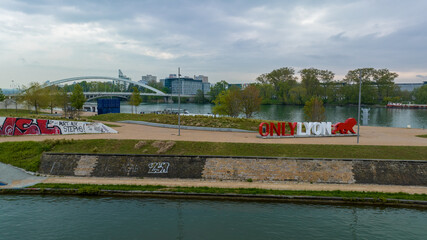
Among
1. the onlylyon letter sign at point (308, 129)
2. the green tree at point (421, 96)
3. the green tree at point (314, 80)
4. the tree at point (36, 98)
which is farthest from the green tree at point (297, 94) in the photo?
the tree at point (36, 98)

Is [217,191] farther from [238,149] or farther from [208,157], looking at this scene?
[238,149]

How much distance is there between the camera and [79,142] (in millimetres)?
30297

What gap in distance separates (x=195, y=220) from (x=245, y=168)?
7.75 meters

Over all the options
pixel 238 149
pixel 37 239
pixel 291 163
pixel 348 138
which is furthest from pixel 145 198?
pixel 348 138

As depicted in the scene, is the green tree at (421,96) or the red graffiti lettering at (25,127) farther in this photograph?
the green tree at (421,96)

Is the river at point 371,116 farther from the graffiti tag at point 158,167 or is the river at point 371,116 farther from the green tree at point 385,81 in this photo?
the graffiti tag at point 158,167

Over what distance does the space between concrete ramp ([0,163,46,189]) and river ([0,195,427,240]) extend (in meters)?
2.61

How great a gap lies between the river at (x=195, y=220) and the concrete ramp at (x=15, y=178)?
2614 millimetres

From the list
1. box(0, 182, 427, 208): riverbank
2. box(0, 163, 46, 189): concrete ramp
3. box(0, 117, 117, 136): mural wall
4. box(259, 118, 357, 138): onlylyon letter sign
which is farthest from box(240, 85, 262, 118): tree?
box(0, 163, 46, 189): concrete ramp

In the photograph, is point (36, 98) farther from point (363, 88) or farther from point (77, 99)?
point (363, 88)

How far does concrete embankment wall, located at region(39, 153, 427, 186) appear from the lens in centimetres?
2292

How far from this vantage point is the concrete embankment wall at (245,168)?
2292 centimetres

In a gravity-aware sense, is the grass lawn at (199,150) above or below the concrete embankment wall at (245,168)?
above

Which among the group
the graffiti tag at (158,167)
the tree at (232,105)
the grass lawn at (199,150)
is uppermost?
the tree at (232,105)
